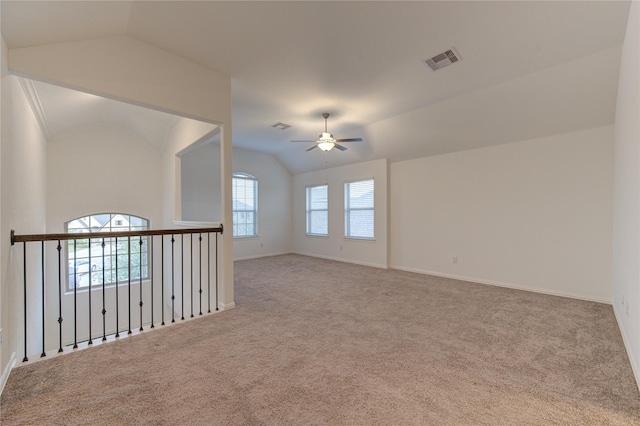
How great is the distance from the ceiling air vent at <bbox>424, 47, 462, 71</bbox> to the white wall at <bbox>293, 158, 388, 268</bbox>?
3.03 meters

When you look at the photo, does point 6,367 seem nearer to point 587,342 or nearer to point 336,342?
point 336,342

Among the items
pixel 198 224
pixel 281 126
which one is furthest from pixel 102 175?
pixel 281 126

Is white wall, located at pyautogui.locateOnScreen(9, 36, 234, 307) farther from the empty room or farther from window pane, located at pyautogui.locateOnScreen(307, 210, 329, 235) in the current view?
window pane, located at pyautogui.locateOnScreen(307, 210, 329, 235)

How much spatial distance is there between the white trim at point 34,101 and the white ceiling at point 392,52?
13cm

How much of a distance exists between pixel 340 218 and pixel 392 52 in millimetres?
4643

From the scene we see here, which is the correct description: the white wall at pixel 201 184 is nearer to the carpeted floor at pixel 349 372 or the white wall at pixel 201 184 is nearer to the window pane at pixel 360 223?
the window pane at pixel 360 223

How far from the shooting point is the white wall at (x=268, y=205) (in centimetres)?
729

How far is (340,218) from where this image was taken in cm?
716

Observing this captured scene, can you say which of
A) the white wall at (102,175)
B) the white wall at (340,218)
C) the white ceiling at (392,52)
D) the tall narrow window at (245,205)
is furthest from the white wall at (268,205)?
the white ceiling at (392,52)

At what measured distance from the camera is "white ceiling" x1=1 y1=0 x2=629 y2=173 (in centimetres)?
227

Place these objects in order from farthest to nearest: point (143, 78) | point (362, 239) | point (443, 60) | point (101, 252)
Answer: point (362, 239), point (101, 252), point (443, 60), point (143, 78)

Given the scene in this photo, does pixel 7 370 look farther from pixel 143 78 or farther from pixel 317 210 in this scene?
pixel 317 210

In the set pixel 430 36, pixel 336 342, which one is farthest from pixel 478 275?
pixel 430 36

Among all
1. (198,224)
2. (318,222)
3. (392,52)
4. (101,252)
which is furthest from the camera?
(318,222)
